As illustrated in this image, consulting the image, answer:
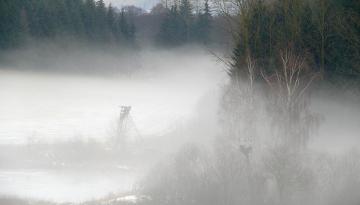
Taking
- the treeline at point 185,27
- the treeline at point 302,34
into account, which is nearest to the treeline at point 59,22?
the treeline at point 185,27

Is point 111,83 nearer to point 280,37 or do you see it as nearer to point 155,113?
point 155,113

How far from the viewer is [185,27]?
92.8m

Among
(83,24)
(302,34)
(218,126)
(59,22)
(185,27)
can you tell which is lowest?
(218,126)

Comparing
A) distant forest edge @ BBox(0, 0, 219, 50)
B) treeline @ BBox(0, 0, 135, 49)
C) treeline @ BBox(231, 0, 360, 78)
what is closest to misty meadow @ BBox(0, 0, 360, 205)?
treeline @ BBox(231, 0, 360, 78)

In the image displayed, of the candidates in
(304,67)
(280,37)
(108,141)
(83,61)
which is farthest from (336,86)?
(83,61)

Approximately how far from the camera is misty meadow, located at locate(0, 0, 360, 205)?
1302 inches

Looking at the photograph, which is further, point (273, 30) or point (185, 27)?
point (185, 27)

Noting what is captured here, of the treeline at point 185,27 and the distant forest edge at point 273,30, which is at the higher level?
the distant forest edge at point 273,30

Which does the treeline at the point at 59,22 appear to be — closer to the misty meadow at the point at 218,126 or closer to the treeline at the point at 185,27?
the misty meadow at the point at 218,126

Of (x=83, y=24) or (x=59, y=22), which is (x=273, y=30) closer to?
(x=59, y=22)

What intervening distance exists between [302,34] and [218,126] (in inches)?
293

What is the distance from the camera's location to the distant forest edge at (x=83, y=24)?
248 feet

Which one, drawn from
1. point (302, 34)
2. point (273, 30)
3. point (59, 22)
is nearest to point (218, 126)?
point (273, 30)

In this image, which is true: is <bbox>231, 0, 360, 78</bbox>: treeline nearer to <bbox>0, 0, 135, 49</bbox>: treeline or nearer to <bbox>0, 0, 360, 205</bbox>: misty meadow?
<bbox>0, 0, 360, 205</bbox>: misty meadow
